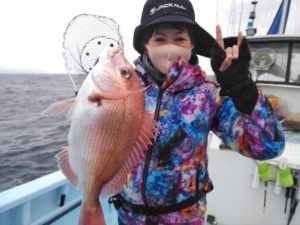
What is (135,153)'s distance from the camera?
153 centimetres

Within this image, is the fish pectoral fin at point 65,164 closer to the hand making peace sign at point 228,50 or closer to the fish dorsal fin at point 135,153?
the fish dorsal fin at point 135,153

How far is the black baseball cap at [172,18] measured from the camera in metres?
1.91

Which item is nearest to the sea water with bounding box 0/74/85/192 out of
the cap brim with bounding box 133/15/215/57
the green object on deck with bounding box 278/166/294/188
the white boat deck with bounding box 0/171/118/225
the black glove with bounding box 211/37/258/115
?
the cap brim with bounding box 133/15/215/57

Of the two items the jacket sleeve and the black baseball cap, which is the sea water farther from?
the jacket sleeve

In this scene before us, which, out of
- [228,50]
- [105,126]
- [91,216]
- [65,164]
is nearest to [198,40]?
[228,50]

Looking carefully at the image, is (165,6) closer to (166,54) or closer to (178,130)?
(166,54)

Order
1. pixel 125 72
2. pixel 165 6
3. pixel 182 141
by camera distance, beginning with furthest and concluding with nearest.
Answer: pixel 165 6
pixel 182 141
pixel 125 72

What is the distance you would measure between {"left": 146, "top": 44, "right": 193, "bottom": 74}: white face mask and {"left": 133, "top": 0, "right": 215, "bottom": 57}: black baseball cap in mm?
179

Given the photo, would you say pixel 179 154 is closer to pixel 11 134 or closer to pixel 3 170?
pixel 3 170

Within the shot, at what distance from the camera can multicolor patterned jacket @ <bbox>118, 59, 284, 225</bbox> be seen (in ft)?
6.08

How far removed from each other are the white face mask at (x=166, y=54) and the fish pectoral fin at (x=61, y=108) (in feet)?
2.12

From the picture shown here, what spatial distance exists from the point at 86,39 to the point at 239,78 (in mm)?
1245

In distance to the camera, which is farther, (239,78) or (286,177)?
(286,177)

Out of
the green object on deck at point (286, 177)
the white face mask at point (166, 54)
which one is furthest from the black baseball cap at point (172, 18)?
the green object on deck at point (286, 177)
